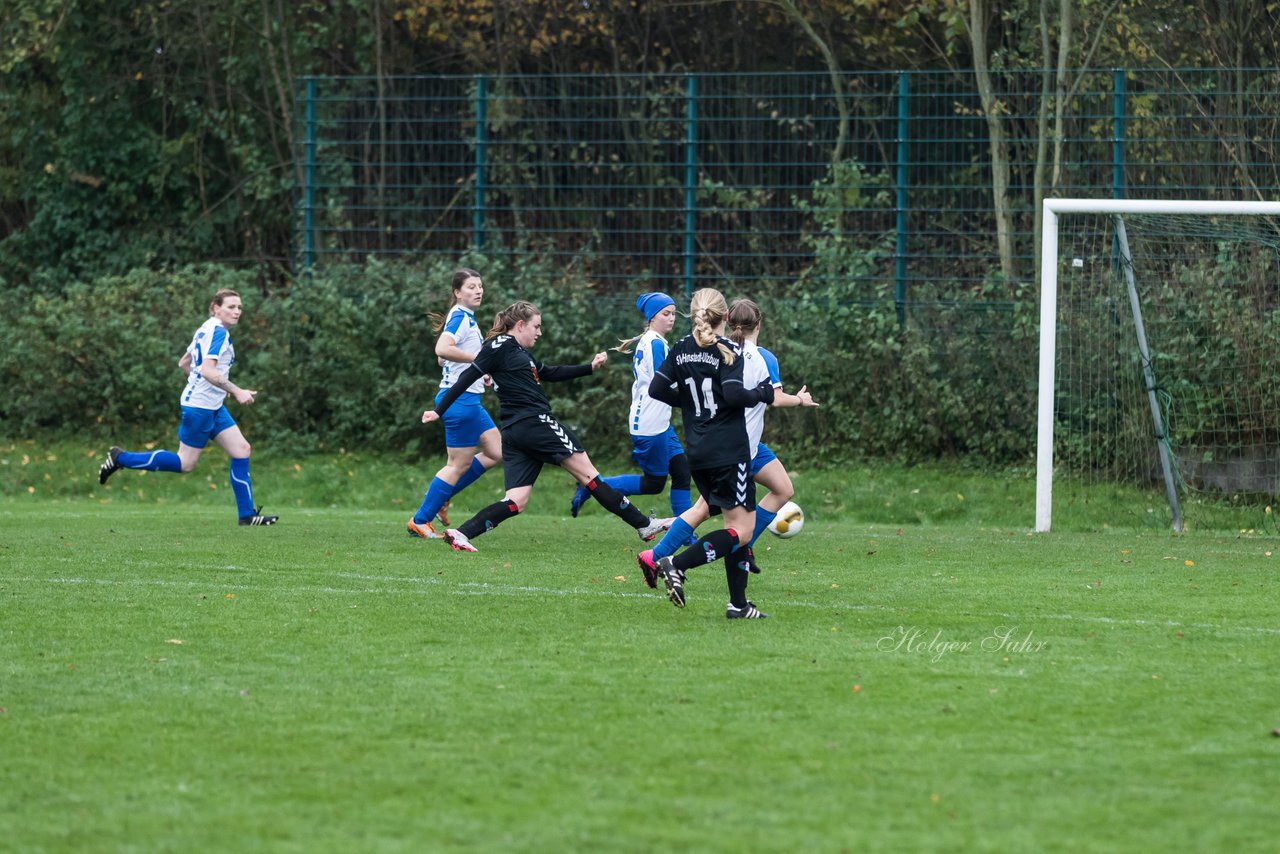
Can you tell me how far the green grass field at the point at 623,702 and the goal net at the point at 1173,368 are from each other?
259 cm

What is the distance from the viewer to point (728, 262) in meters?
18.6

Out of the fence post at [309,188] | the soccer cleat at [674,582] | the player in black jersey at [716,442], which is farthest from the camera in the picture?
the fence post at [309,188]

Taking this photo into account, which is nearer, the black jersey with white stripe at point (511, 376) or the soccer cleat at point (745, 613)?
the soccer cleat at point (745, 613)

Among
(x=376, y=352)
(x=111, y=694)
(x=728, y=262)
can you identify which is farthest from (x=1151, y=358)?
(x=111, y=694)

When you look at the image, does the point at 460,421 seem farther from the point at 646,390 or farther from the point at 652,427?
the point at 646,390

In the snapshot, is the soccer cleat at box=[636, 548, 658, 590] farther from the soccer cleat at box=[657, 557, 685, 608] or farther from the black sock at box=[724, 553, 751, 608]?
the black sock at box=[724, 553, 751, 608]

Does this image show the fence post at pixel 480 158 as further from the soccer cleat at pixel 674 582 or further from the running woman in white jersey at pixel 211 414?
the soccer cleat at pixel 674 582

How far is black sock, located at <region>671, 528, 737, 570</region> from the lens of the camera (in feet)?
26.8

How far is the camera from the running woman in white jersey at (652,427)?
37.5 feet

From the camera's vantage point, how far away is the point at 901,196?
1783 cm

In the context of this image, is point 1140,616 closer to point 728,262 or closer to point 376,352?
point 728,262

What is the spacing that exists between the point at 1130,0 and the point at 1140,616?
12.2m

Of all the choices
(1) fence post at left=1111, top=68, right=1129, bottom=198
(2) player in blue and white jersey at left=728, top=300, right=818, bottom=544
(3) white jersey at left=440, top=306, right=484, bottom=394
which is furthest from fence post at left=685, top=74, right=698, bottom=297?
(2) player in blue and white jersey at left=728, top=300, right=818, bottom=544

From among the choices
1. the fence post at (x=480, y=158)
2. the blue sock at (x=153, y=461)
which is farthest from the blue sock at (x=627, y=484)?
the fence post at (x=480, y=158)
